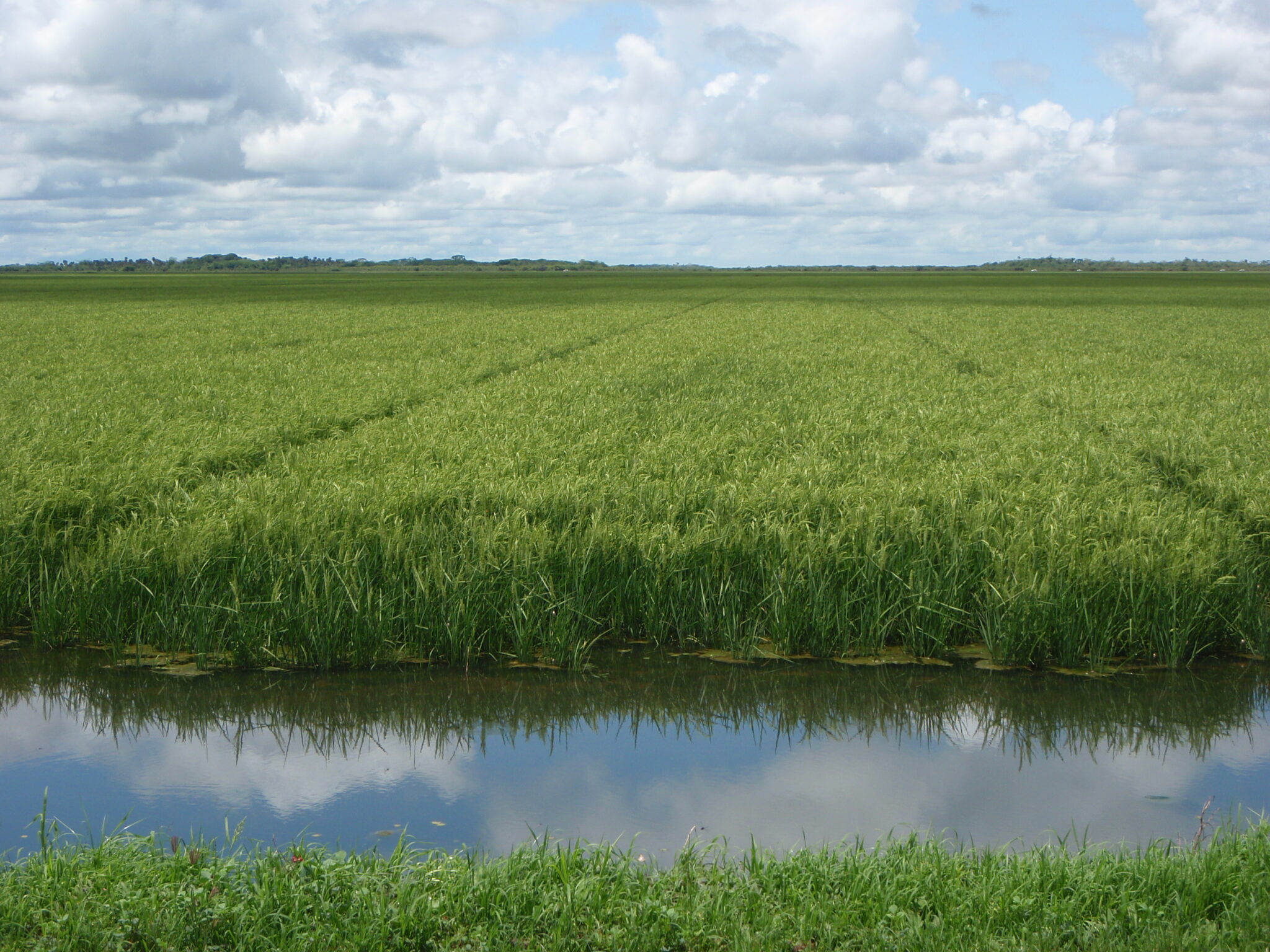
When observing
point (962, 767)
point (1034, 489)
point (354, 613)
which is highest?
point (1034, 489)

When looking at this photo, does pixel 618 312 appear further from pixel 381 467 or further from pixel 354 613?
pixel 354 613

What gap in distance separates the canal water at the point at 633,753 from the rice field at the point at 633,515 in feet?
1.14

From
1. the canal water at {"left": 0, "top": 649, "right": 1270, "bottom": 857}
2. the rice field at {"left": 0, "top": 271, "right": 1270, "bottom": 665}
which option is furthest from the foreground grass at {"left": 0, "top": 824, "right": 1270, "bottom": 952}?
the rice field at {"left": 0, "top": 271, "right": 1270, "bottom": 665}

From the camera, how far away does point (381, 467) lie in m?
10.2

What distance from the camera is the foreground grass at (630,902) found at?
3.36 m

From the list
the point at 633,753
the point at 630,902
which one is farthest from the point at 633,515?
the point at 630,902

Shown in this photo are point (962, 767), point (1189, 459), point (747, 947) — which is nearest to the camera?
point (747, 947)

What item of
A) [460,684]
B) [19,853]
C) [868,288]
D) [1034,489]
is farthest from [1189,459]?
[868,288]

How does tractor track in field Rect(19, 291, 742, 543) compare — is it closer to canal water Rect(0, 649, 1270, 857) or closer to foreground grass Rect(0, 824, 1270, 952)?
canal water Rect(0, 649, 1270, 857)

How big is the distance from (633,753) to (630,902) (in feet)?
6.04

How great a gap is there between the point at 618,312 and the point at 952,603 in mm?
42933

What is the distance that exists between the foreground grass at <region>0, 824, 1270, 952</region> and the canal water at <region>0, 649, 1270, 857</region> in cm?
48

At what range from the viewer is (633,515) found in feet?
26.8

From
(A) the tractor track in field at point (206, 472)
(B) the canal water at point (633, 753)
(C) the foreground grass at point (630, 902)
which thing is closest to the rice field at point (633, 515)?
(A) the tractor track in field at point (206, 472)
